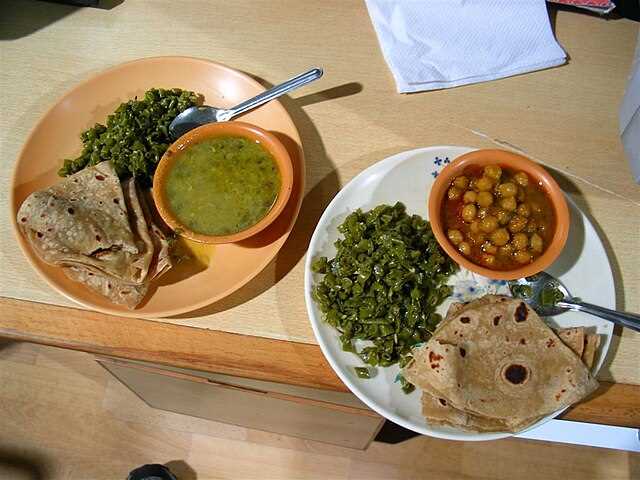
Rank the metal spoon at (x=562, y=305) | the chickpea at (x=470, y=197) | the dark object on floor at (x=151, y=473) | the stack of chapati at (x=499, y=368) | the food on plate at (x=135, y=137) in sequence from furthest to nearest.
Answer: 1. the dark object on floor at (x=151, y=473)
2. the food on plate at (x=135, y=137)
3. the chickpea at (x=470, y=197)
4. the metal spoon at (x=562, y=305)
5. the stack of chapati at (x=499, y=368)

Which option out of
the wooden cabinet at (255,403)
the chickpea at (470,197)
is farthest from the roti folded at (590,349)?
the wooden cabinet at (255,403)

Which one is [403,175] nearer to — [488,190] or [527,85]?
[488,190]

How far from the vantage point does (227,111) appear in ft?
5.99

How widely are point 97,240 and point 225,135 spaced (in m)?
0.48

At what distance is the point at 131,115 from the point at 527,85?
1343mm

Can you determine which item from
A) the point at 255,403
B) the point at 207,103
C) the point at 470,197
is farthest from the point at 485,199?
the point at 255,403

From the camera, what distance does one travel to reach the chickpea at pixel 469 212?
1.57 m

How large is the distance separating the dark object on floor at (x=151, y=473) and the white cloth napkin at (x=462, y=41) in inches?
79.5

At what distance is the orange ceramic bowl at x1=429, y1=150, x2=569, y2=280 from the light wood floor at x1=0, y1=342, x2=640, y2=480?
1.64 meters

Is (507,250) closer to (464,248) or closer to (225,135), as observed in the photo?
(464,248)

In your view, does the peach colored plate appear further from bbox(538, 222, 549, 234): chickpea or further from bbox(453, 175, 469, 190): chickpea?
bbox(538, 222, 549, 234): chickpea

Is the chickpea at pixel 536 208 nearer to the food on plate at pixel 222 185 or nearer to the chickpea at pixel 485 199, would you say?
the chickpea at pixel 485 199

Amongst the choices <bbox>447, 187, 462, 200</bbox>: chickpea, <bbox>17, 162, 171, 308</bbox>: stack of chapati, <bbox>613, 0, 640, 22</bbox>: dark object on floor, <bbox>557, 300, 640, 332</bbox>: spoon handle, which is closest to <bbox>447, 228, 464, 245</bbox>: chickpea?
<bbox>447, 187, 462, 200</bbox>: chickpea

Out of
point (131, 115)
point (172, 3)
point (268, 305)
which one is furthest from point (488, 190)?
point (172, 3)
